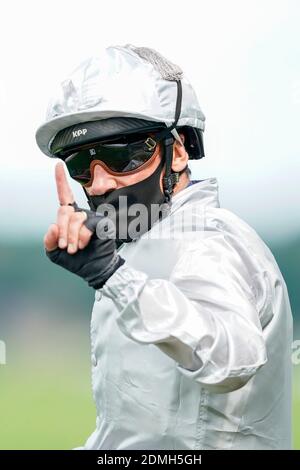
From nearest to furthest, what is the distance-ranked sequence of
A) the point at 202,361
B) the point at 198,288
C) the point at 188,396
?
the point at 202,361
the point at 198,288
the point at 188,396

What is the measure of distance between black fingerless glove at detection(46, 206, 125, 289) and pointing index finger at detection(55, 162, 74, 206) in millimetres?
163

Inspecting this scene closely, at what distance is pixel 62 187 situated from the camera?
2885 mm

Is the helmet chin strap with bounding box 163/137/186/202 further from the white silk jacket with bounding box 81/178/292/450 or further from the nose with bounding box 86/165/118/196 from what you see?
the nose with bounding box 86/165/118/196

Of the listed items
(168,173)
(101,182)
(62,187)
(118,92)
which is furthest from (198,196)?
(62,187)

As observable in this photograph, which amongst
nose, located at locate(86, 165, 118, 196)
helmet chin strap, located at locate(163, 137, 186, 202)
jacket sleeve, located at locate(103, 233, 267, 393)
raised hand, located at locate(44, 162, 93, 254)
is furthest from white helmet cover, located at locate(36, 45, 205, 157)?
jacket sleeve, located at locate(103, 233, 267, 393)

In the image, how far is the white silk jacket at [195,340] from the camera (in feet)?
8.70

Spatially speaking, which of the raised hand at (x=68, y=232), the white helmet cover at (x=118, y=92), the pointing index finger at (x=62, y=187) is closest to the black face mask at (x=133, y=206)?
the white helmet cover at (x=118, y=92)

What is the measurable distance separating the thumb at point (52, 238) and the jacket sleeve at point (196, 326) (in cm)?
19

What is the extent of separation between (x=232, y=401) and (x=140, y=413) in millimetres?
321

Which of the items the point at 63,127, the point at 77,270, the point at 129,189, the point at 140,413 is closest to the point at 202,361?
the point at 77,270

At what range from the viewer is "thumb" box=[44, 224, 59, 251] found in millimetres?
2711
